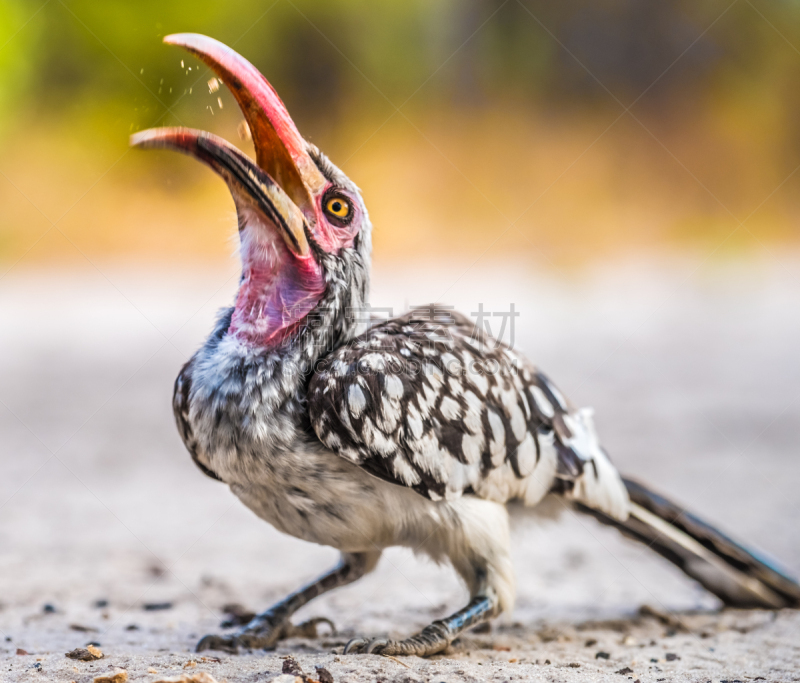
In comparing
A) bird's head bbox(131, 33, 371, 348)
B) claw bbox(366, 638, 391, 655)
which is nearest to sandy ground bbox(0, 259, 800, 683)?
claw bbox(366, 638, 391, 655)

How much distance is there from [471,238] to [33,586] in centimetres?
1658

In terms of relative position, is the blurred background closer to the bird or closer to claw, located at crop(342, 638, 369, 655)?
the bird

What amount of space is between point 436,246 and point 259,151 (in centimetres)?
1691

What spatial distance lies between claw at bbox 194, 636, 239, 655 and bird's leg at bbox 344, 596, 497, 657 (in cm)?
58

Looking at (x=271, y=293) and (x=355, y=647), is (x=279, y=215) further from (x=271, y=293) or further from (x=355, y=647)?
(x=355, y=647)

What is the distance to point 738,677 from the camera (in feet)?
9.74

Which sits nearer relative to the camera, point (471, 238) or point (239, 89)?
point (239, 89)

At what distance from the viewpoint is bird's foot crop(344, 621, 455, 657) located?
308cm

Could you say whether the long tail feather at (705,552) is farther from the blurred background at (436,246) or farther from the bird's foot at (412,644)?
the bird's foot at (412,644)

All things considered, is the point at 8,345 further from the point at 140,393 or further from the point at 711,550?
the point at 711,550

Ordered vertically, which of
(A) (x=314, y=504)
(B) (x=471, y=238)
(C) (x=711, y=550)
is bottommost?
(A) (x=314, y=504)

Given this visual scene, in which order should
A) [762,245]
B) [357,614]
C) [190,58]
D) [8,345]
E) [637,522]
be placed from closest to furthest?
1. [190,58]
2. [637,522]
3. [357,614]
4. [8,345]
5. [762,245]

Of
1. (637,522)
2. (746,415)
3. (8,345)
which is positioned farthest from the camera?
(8,345)

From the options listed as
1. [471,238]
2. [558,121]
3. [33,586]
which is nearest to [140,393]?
[33,586]
